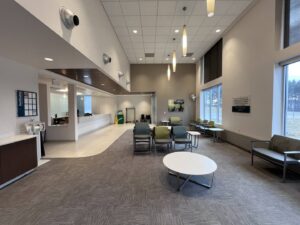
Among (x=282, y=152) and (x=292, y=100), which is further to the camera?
(x=292, y=100)

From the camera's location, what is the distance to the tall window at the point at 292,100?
380 cm

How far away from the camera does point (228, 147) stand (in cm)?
588

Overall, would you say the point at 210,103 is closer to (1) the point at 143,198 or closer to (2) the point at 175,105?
(2) the point at 175,105

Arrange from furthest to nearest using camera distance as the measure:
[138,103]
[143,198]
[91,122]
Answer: [138,103] → [91,122] → [143,198]

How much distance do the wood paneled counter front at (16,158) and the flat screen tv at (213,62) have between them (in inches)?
305

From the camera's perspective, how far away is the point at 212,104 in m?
8.71

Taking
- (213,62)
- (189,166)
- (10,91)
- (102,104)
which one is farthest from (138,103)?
(189,166)

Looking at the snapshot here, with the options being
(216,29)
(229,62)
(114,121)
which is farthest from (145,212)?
(114,121)

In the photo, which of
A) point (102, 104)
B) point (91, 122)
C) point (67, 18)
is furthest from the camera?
point (102, 104)

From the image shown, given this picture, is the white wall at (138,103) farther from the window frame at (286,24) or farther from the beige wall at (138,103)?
the window frame at (286,24)

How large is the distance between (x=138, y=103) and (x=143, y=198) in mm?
12010

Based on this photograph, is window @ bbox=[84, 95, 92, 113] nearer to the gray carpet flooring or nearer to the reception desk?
the reception desk

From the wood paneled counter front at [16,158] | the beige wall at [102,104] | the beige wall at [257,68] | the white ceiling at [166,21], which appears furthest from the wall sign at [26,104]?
the beige wall at [102,104]

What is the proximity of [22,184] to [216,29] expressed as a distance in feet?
25.8
